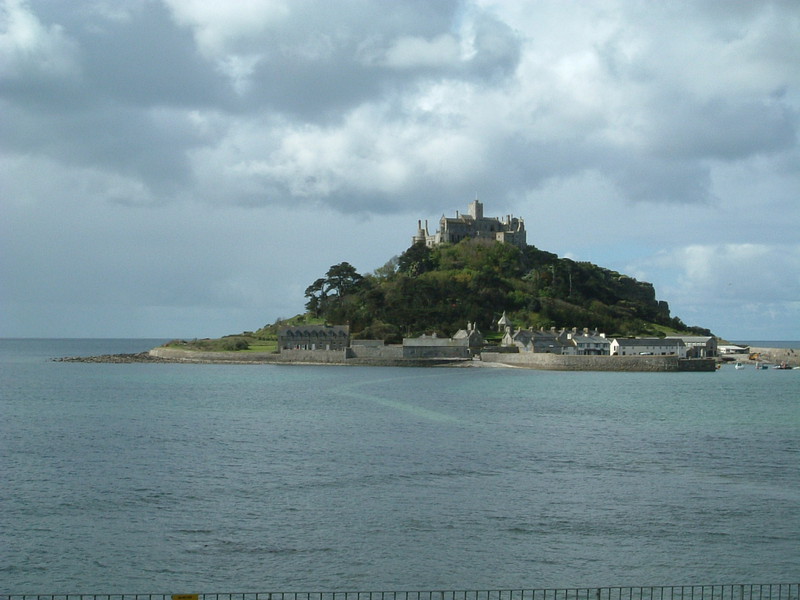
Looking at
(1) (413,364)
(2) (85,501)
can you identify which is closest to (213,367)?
(1) (413,364)

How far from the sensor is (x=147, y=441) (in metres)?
36.9

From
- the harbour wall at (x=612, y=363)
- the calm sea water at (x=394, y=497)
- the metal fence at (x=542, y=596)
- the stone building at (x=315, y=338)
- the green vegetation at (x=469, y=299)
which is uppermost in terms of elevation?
the green vegetation at (x=469, y=299)

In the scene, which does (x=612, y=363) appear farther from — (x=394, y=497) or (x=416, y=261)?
(x=394, y=497)

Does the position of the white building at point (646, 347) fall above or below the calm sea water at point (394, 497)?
above

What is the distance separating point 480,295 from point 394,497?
9067 cm

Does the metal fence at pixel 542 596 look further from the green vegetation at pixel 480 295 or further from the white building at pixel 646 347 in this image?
the green vegetation at pixel 480 295

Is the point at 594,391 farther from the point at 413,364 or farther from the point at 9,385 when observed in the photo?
the point at 9,385

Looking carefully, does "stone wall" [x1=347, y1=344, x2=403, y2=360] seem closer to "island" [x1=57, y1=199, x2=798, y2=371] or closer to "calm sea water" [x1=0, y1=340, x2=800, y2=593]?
"island" [x1=57, y1=199, x2=798, y2=371]

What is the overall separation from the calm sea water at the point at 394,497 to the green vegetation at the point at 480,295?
5970cm

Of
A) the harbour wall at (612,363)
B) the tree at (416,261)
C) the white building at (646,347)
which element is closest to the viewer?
the harbour wall at (612,363)

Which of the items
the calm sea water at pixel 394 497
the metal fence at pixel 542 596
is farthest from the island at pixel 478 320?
the metal fence at pixel 542 596

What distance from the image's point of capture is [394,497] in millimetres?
25078

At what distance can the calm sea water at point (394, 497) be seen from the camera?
18750 millimetres

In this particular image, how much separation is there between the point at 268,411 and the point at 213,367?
53850 millimetres
